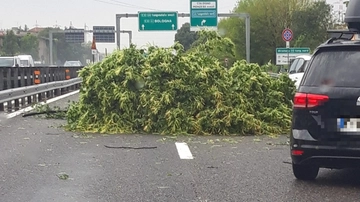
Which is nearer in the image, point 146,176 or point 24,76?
point 146,176

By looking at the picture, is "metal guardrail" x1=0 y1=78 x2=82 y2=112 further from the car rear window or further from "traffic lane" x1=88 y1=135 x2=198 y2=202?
the car rear window

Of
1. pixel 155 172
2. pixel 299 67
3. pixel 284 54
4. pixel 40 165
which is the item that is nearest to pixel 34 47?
pixel 284 54

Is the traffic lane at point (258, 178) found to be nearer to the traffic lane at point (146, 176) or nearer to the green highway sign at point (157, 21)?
the traffic lane at point (146, 176)

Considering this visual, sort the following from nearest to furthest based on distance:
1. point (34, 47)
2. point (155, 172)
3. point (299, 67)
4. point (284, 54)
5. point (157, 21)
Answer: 1. point (155, 172)
2. point (299, 67)
3. point (284, 54)
4. point (157, 21)
5. point (34, 47)

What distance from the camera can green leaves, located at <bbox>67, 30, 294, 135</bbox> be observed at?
495 inches

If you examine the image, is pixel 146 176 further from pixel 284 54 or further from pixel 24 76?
pixel 284 54

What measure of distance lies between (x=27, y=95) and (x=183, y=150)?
9.63 meters

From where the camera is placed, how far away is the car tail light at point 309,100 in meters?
6.99

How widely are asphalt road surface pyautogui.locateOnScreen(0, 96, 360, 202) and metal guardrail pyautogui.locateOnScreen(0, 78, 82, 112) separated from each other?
5136mm

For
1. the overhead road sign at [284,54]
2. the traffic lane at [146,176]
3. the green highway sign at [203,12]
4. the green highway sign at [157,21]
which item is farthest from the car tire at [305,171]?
the green highway sign at [157,21]

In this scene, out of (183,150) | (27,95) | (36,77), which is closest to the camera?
(183,150)

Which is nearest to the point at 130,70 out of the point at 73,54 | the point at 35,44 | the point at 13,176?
the point at 13,176

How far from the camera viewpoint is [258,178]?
7910mm

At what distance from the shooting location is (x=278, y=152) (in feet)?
33.2
